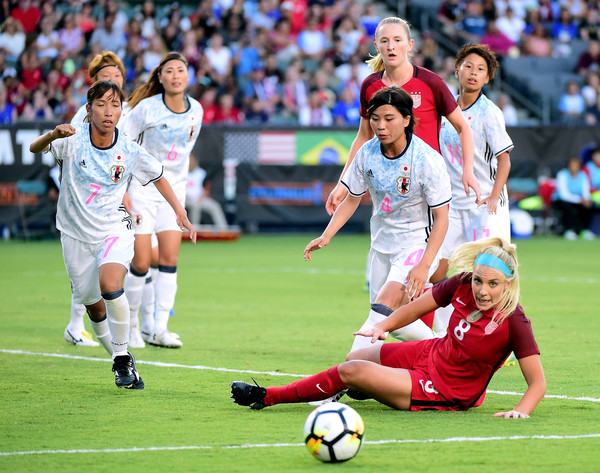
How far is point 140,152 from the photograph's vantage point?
24.6 ft

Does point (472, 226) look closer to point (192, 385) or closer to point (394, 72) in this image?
point (394, 72)

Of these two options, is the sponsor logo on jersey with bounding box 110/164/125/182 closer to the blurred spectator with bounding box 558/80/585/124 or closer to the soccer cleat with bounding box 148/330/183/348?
the soccer cleat with bounding box 148/330/183/348

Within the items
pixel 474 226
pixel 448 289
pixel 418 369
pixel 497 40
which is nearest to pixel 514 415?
pixel 418 369

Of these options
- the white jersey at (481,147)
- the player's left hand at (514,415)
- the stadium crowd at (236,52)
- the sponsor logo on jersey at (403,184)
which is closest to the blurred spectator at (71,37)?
the stadium crowd at (236,52)

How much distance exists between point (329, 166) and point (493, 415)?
15.1 metres

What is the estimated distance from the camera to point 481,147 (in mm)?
8523

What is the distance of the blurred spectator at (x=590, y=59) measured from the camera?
26.2 metres

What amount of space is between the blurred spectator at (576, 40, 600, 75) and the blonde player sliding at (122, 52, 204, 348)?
18933mm

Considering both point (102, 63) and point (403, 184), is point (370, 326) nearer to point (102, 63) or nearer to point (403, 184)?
point (403, 184)

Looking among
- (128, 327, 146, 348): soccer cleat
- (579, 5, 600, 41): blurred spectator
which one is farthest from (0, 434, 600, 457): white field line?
(579, 5, 600, 41): blurred spectator

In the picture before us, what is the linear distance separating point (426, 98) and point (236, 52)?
53.8 ft

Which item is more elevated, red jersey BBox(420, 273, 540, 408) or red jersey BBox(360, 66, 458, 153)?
red jersey BBox(360, 66, 458, 153)

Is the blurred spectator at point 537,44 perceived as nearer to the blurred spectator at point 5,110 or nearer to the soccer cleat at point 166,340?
the blurred spectator at point 5,110

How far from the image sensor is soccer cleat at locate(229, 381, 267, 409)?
6.21 meters
